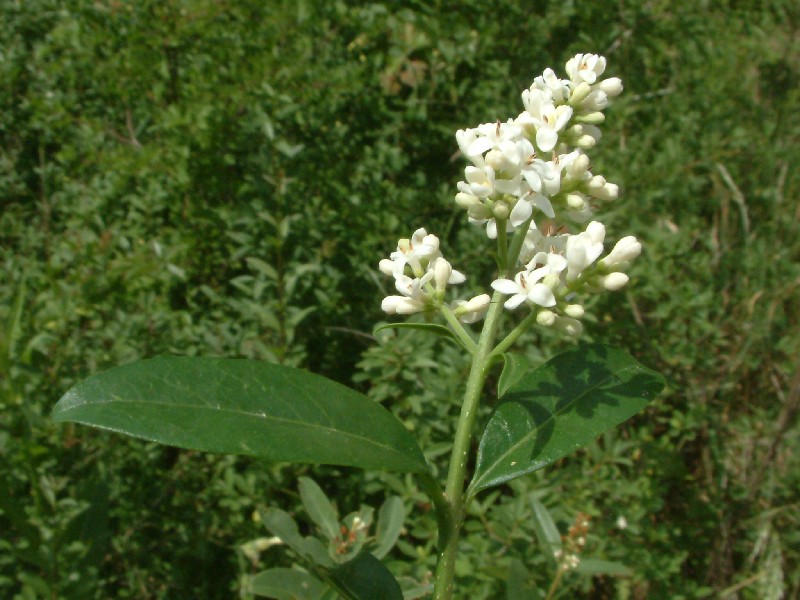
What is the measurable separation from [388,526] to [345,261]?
3.77 ft

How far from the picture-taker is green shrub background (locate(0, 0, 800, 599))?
212 cm

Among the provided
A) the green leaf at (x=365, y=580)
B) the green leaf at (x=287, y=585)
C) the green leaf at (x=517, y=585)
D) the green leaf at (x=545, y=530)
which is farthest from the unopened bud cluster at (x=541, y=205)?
the green leaf at (x=545, y=530)

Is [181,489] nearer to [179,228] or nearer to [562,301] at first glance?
[179,228]

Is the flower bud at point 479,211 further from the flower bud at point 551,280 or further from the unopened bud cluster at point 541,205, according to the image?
the flower bud at point 551,280

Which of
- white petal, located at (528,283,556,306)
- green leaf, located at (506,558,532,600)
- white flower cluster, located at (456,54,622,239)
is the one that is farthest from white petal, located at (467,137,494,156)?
green leaf, located at (506,558,532,600)

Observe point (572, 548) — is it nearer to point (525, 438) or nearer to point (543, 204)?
point (525, 438)

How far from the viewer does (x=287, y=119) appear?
250cm

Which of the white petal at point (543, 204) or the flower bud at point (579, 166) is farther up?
the flower bud at point (579, 166)

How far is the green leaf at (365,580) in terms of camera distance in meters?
1.05

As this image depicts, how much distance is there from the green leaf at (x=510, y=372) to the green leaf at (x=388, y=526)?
2.58ft

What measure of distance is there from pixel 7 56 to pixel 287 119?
1642 mm

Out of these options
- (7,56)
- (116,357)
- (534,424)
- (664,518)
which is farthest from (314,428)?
(7,56)

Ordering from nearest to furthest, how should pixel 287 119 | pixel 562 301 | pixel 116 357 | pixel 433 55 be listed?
pixel 562 301 → pixel 116 357 → pixel 287 119 → pixel 433 55

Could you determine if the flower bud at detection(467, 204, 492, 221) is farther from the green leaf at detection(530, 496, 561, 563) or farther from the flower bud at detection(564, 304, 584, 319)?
the green leaf at detection(530, 496, 561, 563)
